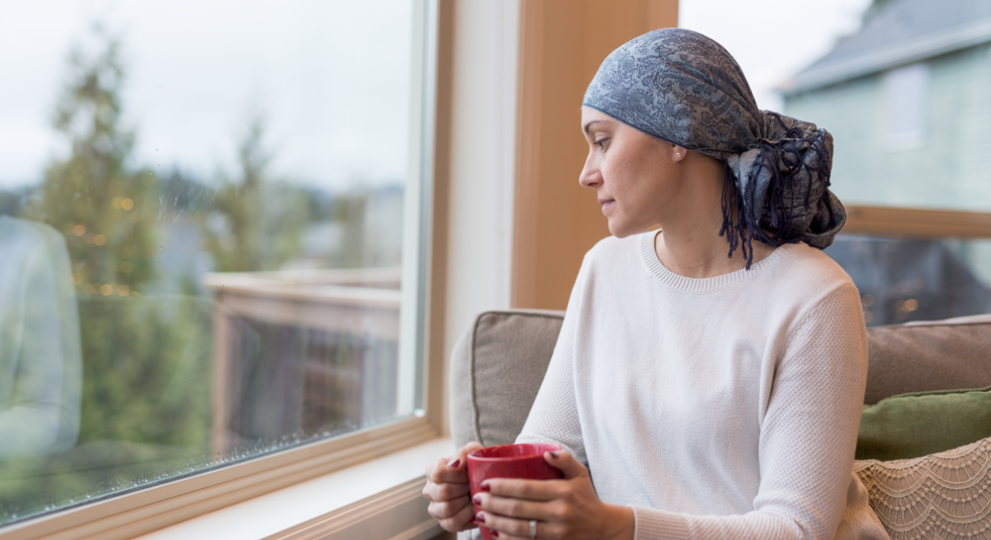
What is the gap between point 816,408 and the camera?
2.82 ft

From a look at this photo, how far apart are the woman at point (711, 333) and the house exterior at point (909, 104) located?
1.54 metres

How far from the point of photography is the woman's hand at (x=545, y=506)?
2.34ft

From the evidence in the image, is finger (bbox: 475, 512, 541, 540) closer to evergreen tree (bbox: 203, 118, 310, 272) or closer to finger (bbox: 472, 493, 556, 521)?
finger (bbox: 472, 493, 556, 521)

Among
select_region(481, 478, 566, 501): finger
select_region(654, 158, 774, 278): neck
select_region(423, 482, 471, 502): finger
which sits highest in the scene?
select_region(654, 158, 774, 278): neck

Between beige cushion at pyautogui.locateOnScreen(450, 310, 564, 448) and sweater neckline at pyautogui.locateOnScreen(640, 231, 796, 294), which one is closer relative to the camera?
sweater neckline at pyautogui.locateOnScreen(640, 231, 796, 294)

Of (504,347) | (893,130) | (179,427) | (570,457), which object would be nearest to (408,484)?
(504,347)

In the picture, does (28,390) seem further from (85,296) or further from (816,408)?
(816,408)

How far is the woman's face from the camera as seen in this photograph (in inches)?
39.1

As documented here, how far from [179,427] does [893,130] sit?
251cm

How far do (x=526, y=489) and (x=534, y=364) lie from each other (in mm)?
561

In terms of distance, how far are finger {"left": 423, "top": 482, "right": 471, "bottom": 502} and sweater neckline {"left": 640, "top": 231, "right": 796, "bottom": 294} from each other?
46 centimetres

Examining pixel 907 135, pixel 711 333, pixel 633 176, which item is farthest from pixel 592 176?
pixel 907 135

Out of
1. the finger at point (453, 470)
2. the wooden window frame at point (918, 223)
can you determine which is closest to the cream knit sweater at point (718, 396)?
the finger at point (453, 470)

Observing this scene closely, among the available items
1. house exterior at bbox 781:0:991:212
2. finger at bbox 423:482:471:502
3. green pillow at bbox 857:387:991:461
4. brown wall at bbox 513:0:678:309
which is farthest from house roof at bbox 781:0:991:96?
finger at bbox 423:482:471:502
